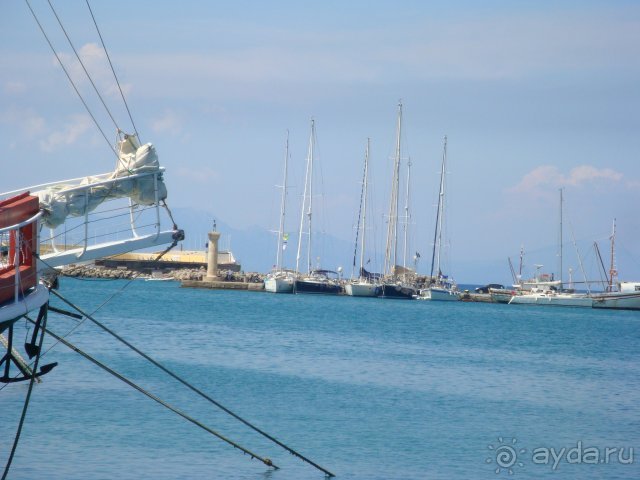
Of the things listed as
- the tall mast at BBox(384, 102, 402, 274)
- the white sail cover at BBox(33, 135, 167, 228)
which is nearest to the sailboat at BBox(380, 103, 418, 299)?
the tall mast at BBox(384, 102, 402, 274)

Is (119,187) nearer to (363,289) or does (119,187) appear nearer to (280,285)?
(363,289)

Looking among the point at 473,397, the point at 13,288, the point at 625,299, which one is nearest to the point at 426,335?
the point at 473,397

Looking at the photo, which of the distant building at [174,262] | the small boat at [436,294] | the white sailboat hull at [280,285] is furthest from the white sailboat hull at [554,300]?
the distant building at [174,262]

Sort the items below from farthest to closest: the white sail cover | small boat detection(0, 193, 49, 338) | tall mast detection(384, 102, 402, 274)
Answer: tall mast detection(384, 102, 402, 274) → the white sail cover → small boat detection(0, 193, 49, 338)

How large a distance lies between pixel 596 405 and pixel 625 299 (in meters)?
91.2

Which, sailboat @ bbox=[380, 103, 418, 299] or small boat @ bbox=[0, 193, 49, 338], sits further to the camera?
sailboat @ bbox=[380, 103, 418, 299]

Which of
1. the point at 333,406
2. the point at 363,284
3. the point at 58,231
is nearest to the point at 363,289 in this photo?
the point at 363,284

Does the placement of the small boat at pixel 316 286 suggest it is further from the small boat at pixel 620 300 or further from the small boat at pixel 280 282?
the small boat at pixel 620 300

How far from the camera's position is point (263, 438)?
2875cm

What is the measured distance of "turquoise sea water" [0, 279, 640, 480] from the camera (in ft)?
86.2

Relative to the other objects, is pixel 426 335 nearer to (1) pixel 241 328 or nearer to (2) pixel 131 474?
(1) pixel 241 328

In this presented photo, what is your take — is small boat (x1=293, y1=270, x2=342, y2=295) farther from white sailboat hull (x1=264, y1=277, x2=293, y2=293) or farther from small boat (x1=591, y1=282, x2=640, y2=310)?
small boat (x1=591, y1=282, x2=640, y2=310)

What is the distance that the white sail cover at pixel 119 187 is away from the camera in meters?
20.4

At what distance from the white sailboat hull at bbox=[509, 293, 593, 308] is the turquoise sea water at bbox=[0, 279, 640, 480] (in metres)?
62.4
